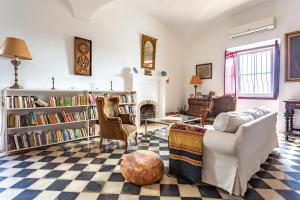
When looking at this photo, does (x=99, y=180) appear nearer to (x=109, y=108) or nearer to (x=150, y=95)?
(x=109, y=108)

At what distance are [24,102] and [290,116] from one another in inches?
219

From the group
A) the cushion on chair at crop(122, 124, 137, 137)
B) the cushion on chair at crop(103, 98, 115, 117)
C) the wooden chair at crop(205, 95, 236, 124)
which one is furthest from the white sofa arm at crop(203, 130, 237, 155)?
the wooden chair at crop(205, 95, 236, 124)

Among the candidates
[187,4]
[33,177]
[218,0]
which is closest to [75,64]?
[33,177]

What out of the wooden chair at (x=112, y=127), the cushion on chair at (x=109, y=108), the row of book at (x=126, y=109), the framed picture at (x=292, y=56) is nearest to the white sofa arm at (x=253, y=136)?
the wooden chair at (x=112, y=127)

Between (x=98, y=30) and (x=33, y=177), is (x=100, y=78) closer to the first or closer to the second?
(x=98, y=30)

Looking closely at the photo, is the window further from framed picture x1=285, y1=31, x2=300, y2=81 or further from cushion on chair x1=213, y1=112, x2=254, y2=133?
cushion on chair x1=213, y1=112, x2=254, y2=133

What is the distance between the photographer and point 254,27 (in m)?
4.72

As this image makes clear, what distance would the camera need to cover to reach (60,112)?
12.1ft

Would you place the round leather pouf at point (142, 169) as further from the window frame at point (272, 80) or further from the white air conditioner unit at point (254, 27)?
the white air conditioner unit at point (254, 27)

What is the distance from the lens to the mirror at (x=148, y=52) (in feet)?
17.6

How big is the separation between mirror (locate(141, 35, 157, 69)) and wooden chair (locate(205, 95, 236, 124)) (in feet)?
7.57

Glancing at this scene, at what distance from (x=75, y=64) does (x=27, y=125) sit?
5.32 feet

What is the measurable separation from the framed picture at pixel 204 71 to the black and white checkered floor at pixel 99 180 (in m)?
3.48

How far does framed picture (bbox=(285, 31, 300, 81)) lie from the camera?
4.11m
